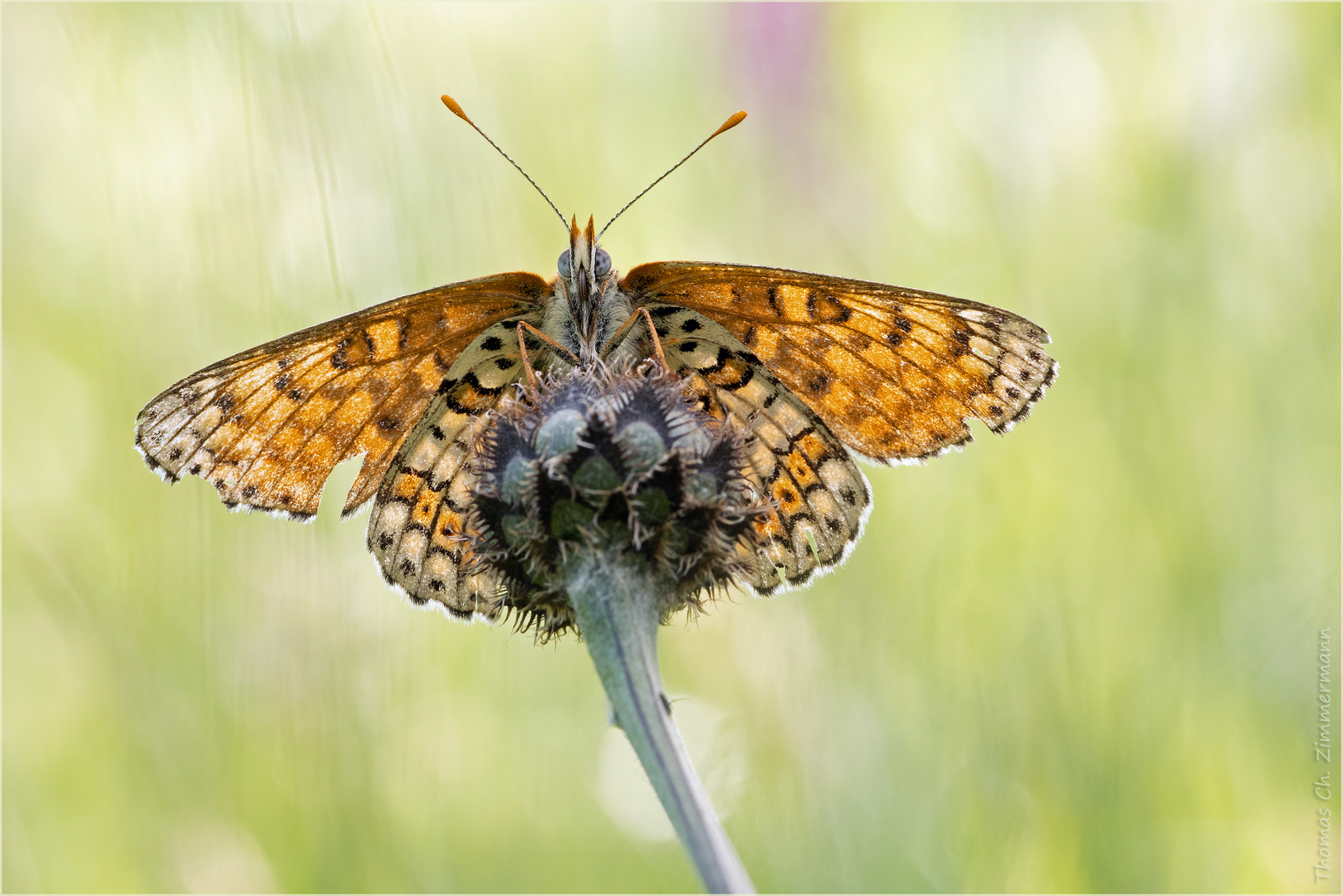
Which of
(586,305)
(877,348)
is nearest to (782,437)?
(877,348)

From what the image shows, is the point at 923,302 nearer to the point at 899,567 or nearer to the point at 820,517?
the point at 820,517

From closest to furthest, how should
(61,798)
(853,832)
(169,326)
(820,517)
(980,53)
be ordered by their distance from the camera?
(820,517), (853,832), (61,798), (169,326), (980,53)

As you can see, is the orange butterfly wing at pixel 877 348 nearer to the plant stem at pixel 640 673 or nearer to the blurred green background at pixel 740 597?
the plant stem at pixel 640 673

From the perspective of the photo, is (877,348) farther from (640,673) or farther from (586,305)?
(640,673)

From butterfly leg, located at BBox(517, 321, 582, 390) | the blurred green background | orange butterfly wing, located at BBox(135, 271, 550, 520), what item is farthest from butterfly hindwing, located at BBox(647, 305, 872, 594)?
the blurred green background

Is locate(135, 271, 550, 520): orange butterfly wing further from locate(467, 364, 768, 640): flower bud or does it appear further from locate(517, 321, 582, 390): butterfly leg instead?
locate(467, 364, 768, 640): flower bud

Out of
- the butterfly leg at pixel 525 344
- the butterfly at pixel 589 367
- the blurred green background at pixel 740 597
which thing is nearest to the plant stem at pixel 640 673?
the butterfly at pixel 589 367

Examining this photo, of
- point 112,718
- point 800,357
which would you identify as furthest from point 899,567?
point 112,718
